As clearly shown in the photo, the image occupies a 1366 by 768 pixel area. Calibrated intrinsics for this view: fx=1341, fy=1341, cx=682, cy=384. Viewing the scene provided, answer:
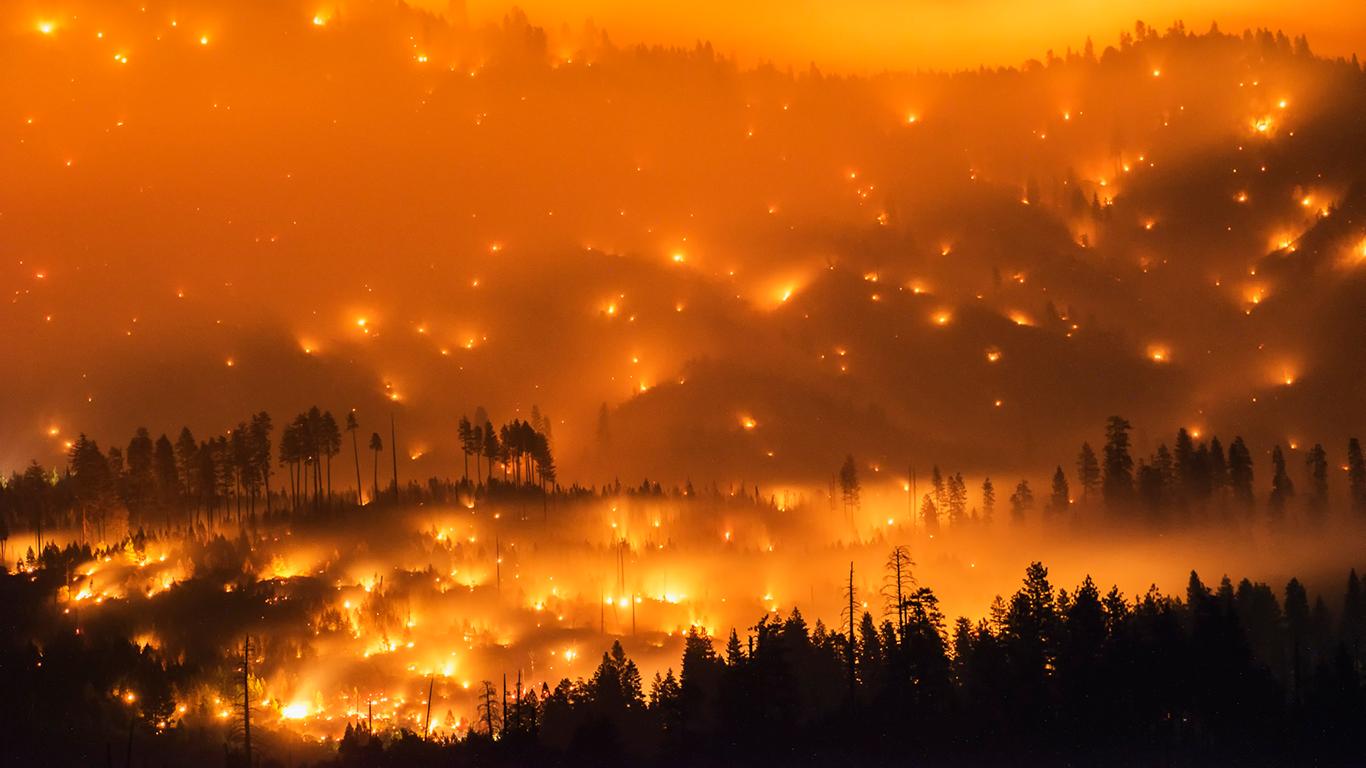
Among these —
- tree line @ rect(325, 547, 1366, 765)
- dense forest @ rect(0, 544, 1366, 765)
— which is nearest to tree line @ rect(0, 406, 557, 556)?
dense forest @ rect(0, 544, 1366, 765)

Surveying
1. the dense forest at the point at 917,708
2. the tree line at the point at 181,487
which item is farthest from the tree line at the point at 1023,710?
the tree line at the point at 181,487

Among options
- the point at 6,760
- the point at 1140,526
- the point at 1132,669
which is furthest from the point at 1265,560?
the point at 6,760

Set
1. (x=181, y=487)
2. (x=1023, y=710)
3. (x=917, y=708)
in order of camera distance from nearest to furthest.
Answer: (x=1023, y=710), (x=917, y=708), (x=181, y=487)

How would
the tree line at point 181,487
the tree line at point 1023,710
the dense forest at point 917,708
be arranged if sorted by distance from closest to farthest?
the tree line at point 1023,710 → the dense forest at point 917,708 → the tree line at point 181,487

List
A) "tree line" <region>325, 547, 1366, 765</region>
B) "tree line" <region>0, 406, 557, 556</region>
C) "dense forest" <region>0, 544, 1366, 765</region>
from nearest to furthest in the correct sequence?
1. "tree line" <region>325, 547, 1366, 765</region>
2. "dense forest" <region>0, 544, 1366, 765</region>
3. "tree line" <region>0, 406, 557, 556</region>

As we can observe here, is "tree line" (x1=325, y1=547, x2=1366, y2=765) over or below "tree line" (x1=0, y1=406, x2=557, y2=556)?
below

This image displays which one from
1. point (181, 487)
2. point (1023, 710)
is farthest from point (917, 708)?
point (181, 487)

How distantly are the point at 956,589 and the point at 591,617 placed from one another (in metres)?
52.8

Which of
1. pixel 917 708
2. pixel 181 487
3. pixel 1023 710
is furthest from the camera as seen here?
pixel 181 487

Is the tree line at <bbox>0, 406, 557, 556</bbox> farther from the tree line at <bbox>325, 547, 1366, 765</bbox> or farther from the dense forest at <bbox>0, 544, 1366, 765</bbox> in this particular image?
the tree line at <bbox>325, 547, 1366, 765</bbox>

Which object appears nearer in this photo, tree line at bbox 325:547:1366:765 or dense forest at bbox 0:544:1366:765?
tree line at bbox 325:547:1366:765

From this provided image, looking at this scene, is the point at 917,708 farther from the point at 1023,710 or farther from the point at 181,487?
the point at 181,487

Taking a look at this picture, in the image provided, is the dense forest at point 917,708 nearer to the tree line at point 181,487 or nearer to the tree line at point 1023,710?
the tree line at point 1023,710

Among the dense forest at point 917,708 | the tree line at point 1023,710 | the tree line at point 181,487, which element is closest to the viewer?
the tree line at point 1023,710
